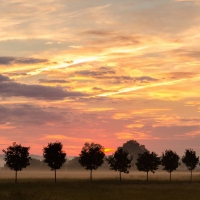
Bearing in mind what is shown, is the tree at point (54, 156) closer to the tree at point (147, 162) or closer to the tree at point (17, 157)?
the tree at point (17, 157)

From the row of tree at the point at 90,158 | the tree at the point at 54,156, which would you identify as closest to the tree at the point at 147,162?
the row of tree at the point at 90,158

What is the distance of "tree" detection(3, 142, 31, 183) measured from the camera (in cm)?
11481

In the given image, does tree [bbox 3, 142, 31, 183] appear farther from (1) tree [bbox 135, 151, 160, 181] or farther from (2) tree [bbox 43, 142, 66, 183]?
(1) tree [bbox 135, 151, 160, 181]

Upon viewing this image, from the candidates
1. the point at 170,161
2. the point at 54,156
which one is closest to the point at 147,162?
the point at 170,161

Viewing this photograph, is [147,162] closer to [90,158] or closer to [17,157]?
[90,158]

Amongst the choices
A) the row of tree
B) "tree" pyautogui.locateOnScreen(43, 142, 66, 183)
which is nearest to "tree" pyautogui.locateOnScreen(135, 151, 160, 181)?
the row of tree

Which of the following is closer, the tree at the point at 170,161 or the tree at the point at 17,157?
the tree at the point at 17,157

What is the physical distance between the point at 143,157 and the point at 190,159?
62.0ft

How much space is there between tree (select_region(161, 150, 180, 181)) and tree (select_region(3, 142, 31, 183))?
146 feet

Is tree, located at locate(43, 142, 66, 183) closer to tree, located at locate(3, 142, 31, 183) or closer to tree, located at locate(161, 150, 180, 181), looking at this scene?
tree, located at locate(3, 142, 31, 183)

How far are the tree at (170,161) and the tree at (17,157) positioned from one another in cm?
4448

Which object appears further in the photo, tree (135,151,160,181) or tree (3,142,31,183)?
tree (135,151,160,181)

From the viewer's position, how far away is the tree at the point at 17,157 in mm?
114812

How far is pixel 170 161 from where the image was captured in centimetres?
13838
